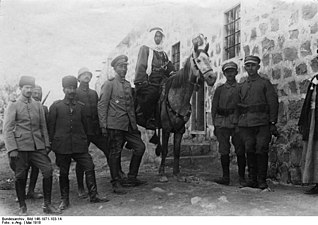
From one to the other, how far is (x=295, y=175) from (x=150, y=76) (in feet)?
8.91

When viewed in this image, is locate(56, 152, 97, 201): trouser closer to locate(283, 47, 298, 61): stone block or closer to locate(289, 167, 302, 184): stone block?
locate(289, 167, 302, 184): stone block

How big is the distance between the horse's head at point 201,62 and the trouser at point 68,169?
6.60 feet

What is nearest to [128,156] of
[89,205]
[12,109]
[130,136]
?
[130,136]

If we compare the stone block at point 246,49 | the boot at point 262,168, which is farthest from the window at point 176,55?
the boot at point 262,168

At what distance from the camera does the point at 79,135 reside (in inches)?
179

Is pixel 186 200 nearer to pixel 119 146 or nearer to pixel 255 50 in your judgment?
pixel 119 146

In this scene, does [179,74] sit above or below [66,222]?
above

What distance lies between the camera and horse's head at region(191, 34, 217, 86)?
17.5 ft

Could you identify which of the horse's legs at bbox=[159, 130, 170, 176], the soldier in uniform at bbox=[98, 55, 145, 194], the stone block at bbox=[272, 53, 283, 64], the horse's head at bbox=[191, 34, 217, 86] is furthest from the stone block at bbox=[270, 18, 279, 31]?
the soldier in uniform at bbox=[98, 55, 145, 194]

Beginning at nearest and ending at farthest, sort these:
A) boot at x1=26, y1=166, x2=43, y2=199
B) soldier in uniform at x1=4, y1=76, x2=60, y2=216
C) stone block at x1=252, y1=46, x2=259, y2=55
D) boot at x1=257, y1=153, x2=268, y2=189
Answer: soldier in uniform at x1=4, y1=76, x2=60, y2=216 < boot at x1=26, y1=166, x2=43, y2=199 < boot at x1=257, y1=153, x2=268, y2=189 < stone block at x1=252, y1=46, x2=259, y2=55

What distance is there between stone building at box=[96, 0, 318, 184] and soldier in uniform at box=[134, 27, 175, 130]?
1.80 m

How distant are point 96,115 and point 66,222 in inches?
70.3

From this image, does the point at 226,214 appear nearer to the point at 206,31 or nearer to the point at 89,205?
the point at 89,205

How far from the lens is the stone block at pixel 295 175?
18.7 ft
